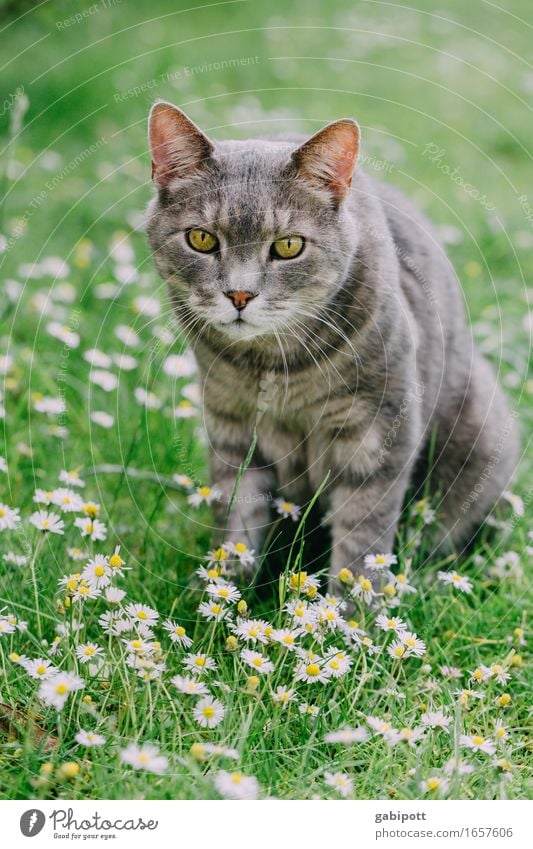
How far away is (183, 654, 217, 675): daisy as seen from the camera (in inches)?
86.2

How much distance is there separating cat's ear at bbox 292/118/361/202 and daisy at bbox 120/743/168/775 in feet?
4.73

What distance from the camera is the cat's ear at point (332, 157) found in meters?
2.33

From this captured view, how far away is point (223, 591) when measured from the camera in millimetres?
2279

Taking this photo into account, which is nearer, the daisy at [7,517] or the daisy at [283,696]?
the daisy at [283,696]

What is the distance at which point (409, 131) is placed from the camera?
16.9 ft

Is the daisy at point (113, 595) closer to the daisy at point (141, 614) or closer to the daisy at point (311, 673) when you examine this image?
the daisy at point (141, 614)

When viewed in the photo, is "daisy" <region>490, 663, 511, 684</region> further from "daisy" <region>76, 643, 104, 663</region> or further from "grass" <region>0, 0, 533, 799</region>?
"daisy" <region>76, 643, 104, 663</region>

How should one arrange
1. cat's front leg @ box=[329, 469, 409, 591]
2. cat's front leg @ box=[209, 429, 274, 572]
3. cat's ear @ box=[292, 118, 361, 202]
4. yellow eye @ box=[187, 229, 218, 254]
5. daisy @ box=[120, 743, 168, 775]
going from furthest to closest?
cat's front leg @ box=[209, 429, 274, 572]
cat's front leg @ box=[329, 469, 409, 591]
yellow eye @ box=[187, 229, 218, 254]
cat's ear @ box=[292, 118, 361, 202]
daisy @ box=[120, 743, 168, 775]

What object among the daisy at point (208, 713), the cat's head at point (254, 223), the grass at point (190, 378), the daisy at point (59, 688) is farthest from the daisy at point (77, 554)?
the cat's head at point (254, 223)

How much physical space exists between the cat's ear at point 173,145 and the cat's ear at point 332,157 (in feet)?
0.85

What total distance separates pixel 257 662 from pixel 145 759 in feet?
1.20

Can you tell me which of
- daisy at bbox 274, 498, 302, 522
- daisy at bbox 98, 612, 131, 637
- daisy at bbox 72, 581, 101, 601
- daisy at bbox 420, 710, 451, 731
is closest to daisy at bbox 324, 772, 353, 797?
daisy at bbox 420, 710, 451, 731

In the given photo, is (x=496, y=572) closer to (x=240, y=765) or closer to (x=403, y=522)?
(x=403, y=522)

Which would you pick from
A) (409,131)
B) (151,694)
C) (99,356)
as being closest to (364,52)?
(409,131)
